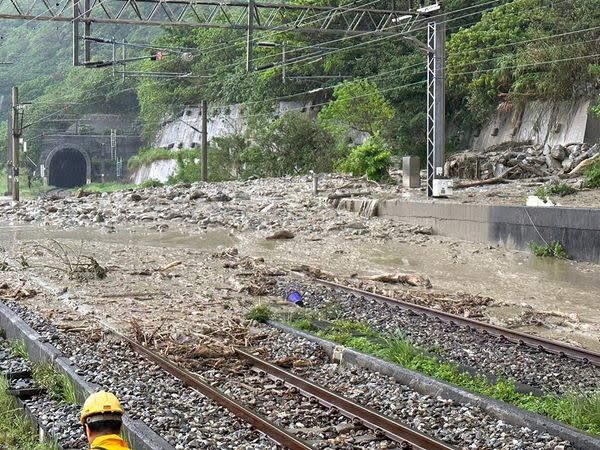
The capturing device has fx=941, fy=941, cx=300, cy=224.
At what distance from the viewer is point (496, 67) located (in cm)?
4625

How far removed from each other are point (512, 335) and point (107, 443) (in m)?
9.57

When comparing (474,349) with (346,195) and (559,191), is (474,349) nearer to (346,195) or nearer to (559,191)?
(559,191)

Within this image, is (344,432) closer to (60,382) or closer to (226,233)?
(60,382)

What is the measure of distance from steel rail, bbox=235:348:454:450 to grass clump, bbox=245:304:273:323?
2893 millimetres

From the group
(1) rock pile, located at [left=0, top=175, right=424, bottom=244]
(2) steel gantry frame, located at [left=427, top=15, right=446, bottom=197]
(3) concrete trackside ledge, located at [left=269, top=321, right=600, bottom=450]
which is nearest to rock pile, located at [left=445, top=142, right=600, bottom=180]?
(1) rock pile, located at [left=0, top=175, right=424, bottom=244]

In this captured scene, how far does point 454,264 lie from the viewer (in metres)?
24.6

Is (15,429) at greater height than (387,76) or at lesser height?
lesser

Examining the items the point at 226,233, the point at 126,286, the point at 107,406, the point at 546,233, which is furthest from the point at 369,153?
the point at 107,406

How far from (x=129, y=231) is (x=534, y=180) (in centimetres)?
1504

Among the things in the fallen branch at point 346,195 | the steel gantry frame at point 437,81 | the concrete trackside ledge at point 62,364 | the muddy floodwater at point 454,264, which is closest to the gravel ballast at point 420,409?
the concrete trackside ledge at point 62,364

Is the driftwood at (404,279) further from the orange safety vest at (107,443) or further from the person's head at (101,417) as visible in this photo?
the orange safety vest at (107,443)

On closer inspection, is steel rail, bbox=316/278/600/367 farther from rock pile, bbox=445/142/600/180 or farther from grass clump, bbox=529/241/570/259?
rock pile, bbox=445/142/600/180

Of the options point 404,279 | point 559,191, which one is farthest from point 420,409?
point 559,191

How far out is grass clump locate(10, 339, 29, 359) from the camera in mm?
12289
